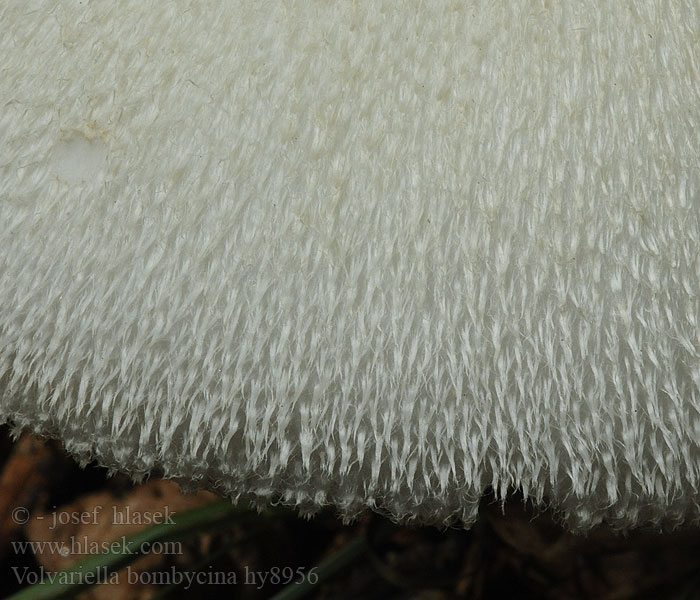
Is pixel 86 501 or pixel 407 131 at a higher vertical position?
pixel 407 131

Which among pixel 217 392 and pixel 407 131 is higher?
pixel 407 131

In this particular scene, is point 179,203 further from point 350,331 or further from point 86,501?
point 86,501

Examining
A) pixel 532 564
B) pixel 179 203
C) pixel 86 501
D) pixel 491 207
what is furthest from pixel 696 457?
pixel 86 501

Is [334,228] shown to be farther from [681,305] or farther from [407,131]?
[681,305]

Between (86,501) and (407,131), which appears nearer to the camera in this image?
(407,131)

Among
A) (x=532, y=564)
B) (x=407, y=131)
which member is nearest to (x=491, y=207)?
Result: (x=407, y=131)

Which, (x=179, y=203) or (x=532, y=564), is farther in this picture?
(x=532, y=564)
